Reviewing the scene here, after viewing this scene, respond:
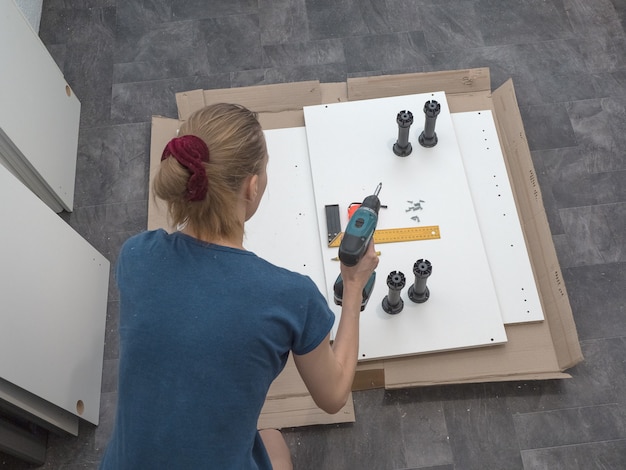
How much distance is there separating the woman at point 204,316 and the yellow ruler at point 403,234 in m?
0.87

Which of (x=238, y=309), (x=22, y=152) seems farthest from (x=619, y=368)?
(x=22, y=152)

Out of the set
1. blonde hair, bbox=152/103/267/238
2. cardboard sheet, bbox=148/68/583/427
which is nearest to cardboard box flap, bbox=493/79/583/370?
cardboard sheet, bbox=148/68/583/427

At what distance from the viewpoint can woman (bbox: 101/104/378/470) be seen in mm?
1028

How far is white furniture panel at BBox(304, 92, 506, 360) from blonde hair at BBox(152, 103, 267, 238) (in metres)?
0.89

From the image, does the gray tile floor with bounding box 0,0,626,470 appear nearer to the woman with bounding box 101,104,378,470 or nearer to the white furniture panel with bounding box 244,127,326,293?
the white furniture panel with bounding box 244,127,326,293

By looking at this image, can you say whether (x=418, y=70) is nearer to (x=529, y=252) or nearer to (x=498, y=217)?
(x=498, y=217)

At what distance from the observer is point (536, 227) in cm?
206

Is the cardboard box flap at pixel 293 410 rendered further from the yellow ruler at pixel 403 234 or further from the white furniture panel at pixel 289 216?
the yellow ruler at pixel 403 234

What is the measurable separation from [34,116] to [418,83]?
1326 mm

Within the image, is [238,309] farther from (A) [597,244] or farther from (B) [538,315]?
(A) [597,244]

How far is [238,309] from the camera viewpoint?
1.03 meters

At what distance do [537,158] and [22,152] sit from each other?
1.75 metres

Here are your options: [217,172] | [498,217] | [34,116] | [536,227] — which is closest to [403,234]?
[498,217]

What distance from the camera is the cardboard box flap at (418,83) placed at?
89.5 inches
